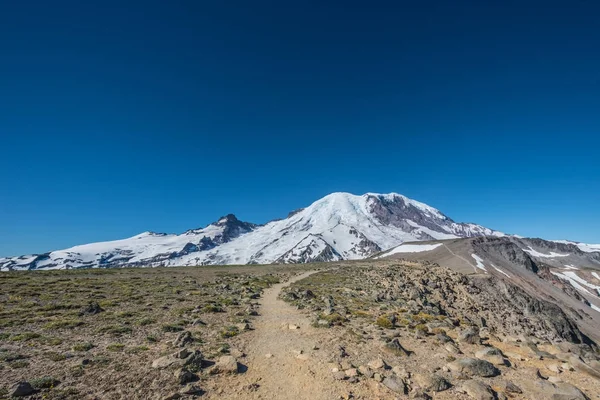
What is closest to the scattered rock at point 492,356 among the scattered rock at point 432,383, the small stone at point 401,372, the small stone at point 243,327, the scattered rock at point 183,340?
the scattered rock at point 432,383

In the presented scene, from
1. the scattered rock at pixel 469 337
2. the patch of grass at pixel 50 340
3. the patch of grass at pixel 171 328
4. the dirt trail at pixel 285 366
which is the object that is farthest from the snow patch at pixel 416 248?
the patch of grass at pixel 50 340

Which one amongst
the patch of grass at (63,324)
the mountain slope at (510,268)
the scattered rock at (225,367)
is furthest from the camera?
the mountain slope at (510,268)

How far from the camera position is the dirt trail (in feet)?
40.8

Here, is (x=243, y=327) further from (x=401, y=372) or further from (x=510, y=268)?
(x=510, y=268)

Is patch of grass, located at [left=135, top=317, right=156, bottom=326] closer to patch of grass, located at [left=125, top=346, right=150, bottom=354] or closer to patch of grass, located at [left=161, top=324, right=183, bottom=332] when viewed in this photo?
patch of grass, located at [left=161, top=324, right=183, bottom=332]

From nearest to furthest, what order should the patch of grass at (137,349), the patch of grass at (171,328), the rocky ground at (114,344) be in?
the rocky ground at (114,344)
the patch of grass at (137,349)
the patch of grass at (171,328)

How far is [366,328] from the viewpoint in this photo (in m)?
21.3

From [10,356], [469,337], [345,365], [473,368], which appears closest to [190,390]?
[345,365]

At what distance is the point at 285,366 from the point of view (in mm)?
14938

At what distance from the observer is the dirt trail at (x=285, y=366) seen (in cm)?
1242

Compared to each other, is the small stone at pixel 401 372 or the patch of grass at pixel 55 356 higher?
the patch of grass at pixel 55 356

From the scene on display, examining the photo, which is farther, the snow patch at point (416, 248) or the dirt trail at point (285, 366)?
the snow patch at point (416, 248)

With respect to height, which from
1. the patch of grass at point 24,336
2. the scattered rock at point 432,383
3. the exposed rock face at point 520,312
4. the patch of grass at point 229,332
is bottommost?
the exposed rock face at point 520,312

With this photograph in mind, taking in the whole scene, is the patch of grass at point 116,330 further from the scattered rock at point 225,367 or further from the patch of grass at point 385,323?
the patch of grass at point 385,323
